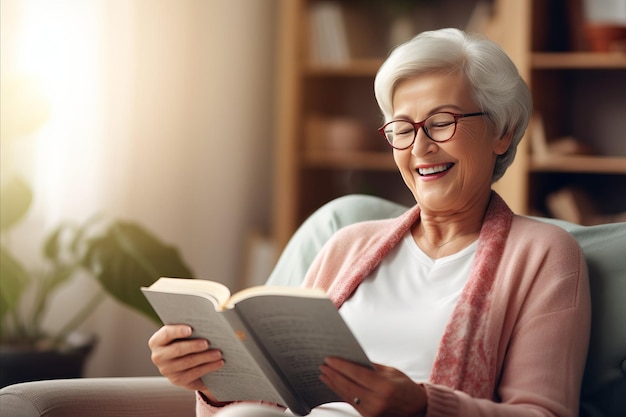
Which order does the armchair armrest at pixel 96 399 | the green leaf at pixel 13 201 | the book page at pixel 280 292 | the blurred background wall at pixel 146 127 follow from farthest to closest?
1. the blurred background wall at pixel 146 127
2. the green leaf at pixel 13 201
3. the armchair armrest at pixel 96 399
4. the book page at pixel 280 292

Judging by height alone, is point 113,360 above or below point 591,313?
below

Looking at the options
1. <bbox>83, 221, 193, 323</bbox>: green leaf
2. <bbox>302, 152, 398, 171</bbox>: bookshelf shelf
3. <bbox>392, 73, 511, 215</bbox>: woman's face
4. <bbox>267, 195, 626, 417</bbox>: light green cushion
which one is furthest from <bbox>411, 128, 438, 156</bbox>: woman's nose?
<bbox>302, 152, 398, 171</bbox>: bookshelf shelf

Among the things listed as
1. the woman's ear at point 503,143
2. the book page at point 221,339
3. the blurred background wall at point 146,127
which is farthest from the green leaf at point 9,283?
the woman's ear at point 503,143

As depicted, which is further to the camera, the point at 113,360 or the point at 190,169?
the point at 190,169

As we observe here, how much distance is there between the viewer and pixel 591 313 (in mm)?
1464

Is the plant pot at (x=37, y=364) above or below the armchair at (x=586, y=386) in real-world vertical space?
below

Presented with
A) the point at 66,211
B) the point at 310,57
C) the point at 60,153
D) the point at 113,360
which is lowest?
the point at 113,360

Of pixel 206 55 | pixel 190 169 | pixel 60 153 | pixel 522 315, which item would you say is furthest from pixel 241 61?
pixel 522 315

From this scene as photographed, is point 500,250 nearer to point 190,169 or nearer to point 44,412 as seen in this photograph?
point 44,412

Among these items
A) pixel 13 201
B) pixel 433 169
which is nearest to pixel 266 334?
pixel 433 169

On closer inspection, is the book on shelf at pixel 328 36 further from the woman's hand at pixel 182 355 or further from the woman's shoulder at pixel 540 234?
the woman's hand at pixel 182 355

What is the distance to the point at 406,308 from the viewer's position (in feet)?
4.83

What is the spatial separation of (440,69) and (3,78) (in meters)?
1.46

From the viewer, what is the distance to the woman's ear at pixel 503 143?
1.54 meters
